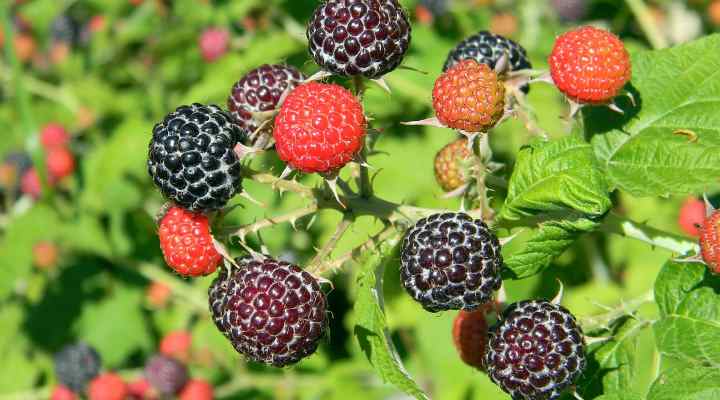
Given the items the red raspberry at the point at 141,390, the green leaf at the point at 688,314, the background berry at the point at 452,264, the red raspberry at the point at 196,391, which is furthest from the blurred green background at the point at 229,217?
the background berry at the point at 452,264

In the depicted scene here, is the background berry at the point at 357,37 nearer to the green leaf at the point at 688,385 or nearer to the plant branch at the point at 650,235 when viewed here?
the plant branch at the point at 650,235

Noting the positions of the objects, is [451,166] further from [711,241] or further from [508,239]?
[711,241]

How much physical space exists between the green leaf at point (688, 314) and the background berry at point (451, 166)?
2.56ft

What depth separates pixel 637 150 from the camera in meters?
2.87

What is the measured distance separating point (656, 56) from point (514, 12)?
14.4 ft

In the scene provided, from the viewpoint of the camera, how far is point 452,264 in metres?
2.38

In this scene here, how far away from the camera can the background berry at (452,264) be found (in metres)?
2.38

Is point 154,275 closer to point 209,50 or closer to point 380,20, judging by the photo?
point 209,50

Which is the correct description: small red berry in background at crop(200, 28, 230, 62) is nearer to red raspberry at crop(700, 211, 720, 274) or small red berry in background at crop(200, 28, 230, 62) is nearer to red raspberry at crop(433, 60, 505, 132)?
red raspberry at crop(433, 60, 505, 132)

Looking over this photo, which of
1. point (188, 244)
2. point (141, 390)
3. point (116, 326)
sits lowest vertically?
point (116, 326)

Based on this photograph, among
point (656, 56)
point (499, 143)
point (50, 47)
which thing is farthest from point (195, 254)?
point (50, 47)

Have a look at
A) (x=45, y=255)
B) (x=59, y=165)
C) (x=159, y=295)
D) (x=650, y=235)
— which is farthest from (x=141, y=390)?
(x=650, y=235)

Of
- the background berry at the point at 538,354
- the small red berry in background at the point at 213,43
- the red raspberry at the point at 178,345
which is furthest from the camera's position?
the small red berry in background at the point at 213,43

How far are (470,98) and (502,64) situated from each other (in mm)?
409
